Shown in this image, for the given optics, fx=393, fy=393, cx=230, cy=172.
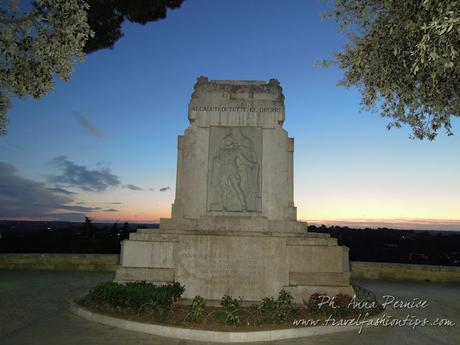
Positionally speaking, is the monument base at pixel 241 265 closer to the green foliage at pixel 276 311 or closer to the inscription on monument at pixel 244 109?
the green foliage at pixel 276 311

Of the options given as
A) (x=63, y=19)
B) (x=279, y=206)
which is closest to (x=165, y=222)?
(x=279, y=206)

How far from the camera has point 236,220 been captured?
1232 cm

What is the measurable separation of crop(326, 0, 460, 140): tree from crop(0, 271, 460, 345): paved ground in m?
4.92

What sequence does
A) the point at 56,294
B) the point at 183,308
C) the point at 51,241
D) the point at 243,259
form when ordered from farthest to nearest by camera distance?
the point at 51,241
the point at 56,294
the point at 243,259
the point at 183,308

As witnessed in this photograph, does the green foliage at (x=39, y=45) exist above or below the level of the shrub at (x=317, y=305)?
above

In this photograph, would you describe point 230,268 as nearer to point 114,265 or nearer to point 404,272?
point 114,265

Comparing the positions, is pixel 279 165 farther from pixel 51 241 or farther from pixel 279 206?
pixel 51 241

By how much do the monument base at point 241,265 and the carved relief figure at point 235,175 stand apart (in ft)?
4.65

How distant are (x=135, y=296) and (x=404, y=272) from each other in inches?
569

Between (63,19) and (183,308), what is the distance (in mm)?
7730

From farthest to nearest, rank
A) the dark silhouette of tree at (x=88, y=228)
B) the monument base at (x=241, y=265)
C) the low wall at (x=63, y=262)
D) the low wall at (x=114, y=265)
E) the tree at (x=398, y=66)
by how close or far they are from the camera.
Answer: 1. the dark silhouette of tree at (x=88, y=228)
2. the low wall at (x=63, y=262)
3. the low wall at (x=114, y=265)
4. the monument base at (x=241, y=265)
5. the tree at (x=398, y=66)

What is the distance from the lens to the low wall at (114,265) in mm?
18812

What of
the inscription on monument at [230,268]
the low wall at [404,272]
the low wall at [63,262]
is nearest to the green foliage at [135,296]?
the inscription on monument at [230,268]

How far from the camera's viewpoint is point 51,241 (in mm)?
26359
